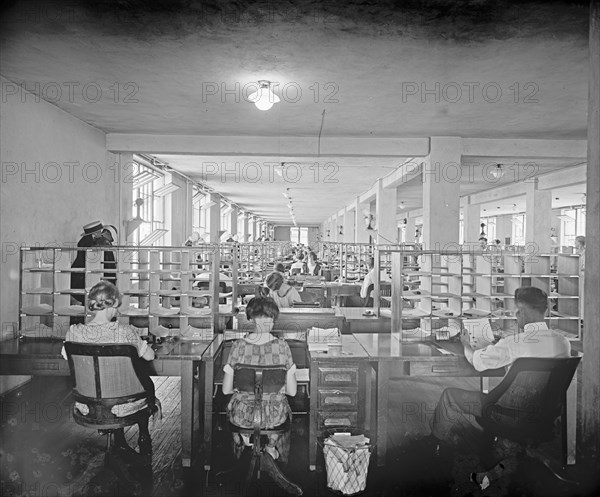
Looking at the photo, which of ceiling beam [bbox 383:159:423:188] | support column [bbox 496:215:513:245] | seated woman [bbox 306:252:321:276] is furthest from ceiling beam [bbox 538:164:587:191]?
support column [bbox 496:215:513:245]

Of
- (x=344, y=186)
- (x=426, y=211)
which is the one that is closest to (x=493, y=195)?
(x=344, y=186)

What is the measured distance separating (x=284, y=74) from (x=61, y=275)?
11.5ft

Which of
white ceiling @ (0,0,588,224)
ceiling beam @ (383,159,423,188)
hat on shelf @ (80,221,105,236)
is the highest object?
white ceiling @ (0,0,588,224)

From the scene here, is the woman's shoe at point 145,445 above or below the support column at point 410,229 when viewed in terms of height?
below

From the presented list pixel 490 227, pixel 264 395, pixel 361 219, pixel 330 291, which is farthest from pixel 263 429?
pixel 490 227

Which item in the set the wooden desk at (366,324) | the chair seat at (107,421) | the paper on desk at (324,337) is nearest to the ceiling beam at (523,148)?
the wooden desk at (366,324)

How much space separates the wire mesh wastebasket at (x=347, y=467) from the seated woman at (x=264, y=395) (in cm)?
31

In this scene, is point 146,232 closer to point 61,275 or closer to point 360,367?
point 61,275

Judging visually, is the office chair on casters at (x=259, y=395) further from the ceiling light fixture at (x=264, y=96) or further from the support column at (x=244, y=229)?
the support column at (x=244, y=229)

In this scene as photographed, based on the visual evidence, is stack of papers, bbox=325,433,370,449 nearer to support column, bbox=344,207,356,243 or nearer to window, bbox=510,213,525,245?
support column, bbox=344,207,356,243

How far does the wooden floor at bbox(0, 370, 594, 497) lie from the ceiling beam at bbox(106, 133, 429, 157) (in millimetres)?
3844

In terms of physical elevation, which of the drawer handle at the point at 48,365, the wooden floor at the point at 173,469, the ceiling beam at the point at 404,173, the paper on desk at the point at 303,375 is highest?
the ceiling beam at the point at 404,173

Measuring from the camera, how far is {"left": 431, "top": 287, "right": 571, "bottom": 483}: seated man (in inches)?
131

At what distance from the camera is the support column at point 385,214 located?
11.9m
